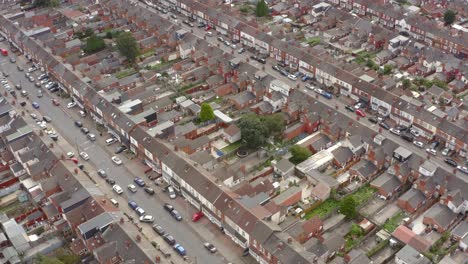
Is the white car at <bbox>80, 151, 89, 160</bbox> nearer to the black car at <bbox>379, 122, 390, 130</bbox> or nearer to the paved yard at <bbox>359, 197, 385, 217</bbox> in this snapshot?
the paved yard at <bbox>359, 197, 385, 217</bbox>

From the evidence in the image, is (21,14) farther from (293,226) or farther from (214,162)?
(293,226)

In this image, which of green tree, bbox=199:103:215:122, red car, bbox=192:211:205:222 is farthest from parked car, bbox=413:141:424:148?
red car, bbox=192:211:205:222

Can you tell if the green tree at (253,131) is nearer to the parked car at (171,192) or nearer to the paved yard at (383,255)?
the parked car at (171,192)

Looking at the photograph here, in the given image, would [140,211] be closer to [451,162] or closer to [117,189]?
[117,189]

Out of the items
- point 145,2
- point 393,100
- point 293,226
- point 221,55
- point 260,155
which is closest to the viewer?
point 293,226

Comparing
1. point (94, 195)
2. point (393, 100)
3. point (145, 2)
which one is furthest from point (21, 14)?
point (393, 100)

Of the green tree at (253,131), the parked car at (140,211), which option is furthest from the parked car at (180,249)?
the green tree at (253,131)
